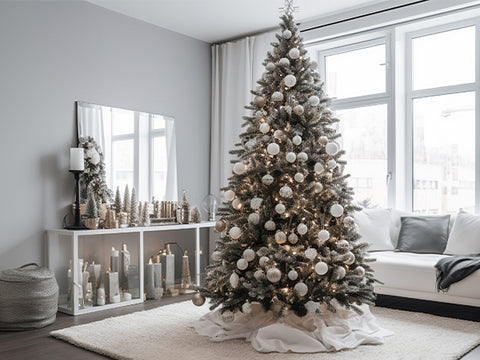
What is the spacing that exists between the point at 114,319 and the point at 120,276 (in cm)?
68

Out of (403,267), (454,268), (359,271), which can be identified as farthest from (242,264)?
(454,268)

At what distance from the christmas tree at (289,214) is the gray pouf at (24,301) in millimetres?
1175

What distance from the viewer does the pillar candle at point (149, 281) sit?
4.27m

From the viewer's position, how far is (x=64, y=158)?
4.13 metres

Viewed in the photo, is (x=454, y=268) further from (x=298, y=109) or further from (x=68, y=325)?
(x=68, y=325)

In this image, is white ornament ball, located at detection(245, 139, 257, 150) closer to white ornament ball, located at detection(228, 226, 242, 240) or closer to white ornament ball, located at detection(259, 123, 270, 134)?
white ornament ball, located at detection(259, 123, 270, 134)

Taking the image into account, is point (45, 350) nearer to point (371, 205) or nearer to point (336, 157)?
point (336, 157)

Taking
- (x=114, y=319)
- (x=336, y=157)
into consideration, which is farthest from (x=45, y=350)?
(x=336, y=157)

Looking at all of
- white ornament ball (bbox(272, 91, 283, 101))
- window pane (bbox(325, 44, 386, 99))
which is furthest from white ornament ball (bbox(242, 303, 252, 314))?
window pane (bbox(325, 44, 386, 99))

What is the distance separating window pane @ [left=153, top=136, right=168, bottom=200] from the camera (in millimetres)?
Result: 4848

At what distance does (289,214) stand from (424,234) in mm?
1701

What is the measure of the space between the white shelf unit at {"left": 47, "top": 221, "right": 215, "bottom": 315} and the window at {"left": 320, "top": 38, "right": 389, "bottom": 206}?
1807mm

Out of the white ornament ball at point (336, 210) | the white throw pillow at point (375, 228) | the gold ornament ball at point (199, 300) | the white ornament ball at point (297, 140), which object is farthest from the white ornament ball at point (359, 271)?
the white throw pillow at point (375, 228)

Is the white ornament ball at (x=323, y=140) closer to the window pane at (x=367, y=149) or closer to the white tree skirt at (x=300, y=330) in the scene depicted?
the white tree skirt at (x=300, y=330)
